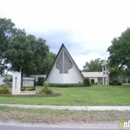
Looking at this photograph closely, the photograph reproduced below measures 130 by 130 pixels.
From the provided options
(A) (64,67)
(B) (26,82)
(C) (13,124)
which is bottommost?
(C) (13,124)

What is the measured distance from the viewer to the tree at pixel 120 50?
33688mm

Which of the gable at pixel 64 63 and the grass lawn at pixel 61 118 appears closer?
the grass lawn at pixel 61 118

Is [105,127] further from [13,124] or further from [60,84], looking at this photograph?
[60,84]

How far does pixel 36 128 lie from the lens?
21.2ft

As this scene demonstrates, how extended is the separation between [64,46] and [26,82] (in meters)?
18.3

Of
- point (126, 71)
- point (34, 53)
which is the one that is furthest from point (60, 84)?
point (126, 71)

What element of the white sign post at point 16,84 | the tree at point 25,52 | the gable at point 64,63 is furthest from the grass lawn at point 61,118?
the tree at point 25,52

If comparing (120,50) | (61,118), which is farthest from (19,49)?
(61,118)

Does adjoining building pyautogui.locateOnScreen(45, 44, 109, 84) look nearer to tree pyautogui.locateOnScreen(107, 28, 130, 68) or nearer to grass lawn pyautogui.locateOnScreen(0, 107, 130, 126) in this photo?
tree pyautogui.locateOnScreen(107, 28, 130, 68)

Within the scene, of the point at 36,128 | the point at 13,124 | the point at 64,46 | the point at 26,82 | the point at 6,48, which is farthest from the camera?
the point at 6,48

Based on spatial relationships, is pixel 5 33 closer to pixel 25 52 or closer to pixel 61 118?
pixel 25 52

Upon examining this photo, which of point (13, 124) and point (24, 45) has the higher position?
point (24, 45)

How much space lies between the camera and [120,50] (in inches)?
1428

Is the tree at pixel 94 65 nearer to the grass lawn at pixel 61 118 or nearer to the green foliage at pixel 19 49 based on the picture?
the green foliage at pixel 19 49
